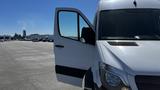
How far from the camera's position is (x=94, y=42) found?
6.17 m

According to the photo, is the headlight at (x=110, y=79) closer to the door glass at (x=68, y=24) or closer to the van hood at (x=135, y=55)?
the van hood at (x=135, y=55)

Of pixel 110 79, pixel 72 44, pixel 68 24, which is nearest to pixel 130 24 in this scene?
pixel 72 44

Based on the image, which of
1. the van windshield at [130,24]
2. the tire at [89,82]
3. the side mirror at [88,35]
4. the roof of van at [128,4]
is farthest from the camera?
the roof of van at [128,4]

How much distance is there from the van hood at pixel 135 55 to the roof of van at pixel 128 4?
1.23m

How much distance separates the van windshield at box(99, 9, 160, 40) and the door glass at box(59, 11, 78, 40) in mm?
698

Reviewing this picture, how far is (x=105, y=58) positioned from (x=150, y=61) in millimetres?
684

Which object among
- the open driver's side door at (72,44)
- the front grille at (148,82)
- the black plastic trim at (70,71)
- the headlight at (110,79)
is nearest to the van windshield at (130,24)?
the open driver's side door at (72,44)

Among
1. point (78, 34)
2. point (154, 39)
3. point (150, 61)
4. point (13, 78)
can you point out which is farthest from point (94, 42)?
point (13, 78)

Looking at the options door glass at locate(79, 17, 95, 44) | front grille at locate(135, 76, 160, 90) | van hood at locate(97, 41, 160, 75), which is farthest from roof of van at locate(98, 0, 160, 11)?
front grille at locate(135, 76, 160, 90)

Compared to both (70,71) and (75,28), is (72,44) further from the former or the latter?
(70,71)

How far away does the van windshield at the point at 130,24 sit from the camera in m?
5.87

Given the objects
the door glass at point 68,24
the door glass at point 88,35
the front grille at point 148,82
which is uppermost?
the door glass at point 68,24

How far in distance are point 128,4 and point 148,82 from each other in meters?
2.63

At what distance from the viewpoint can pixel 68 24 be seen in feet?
22.8
